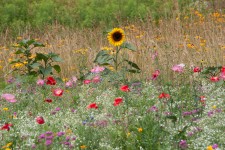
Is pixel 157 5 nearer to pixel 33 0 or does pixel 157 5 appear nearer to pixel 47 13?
pixel 47 13

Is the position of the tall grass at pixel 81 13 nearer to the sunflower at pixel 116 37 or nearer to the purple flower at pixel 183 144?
the sunflower at pixel 116 37

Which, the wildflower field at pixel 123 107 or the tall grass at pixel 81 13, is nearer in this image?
the wildflower field at pixel 123 107

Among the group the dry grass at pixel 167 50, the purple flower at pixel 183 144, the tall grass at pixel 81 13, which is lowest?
the purple flower at pixel 183 144

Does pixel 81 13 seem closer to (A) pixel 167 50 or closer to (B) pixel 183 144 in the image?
(A) pixel 167 50

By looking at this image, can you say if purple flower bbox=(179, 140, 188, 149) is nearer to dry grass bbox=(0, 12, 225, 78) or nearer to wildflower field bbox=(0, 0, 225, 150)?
wildflower field bbox=(0, 0, 225, 150)

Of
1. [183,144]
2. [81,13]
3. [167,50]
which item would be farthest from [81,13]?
[183,144]

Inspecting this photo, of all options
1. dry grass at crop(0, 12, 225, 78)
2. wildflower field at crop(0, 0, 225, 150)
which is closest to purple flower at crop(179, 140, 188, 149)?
wildflower field at crop(0, 0, 225, 150)

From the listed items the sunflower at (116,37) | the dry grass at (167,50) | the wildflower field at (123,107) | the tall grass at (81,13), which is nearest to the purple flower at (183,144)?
the wildflower field at (123,107)

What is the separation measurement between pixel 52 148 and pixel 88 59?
5.15 meters

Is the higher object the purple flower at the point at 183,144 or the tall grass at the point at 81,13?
the tall grass at the point at 81,13

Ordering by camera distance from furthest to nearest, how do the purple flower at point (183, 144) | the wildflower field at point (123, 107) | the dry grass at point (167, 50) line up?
the dry grass at point (167, 50) → the wildflower field at point (123, 107) → the purple flower at point (183, 144)

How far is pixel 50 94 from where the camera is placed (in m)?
6.40

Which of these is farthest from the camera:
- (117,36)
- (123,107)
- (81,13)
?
(81,13)

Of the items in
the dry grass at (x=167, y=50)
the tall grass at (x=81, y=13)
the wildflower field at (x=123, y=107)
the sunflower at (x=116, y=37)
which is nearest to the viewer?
the wildflower field at (x=123, y=107)
